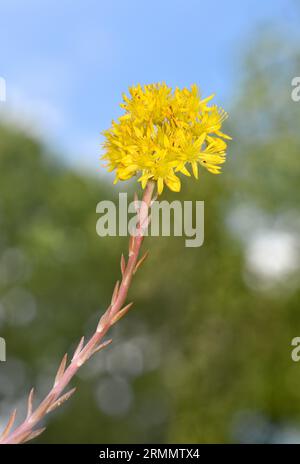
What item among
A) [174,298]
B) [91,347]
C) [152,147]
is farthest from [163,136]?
[174,298]

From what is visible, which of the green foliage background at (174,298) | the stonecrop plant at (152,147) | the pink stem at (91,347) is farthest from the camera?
the green foliage background at (174,298)

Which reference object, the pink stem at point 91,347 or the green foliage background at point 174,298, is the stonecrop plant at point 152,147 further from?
the green foliage background at point 174,298

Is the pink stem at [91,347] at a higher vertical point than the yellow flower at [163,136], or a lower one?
lower

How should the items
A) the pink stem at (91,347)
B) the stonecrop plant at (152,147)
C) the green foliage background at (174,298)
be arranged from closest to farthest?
1. the pink stem at (91,347)
2. the stonecrop plant at (152,147)
3. the green foliage background at (174,298)

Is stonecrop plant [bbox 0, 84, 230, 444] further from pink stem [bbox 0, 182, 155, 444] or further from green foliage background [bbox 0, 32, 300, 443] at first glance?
green foliage background [bbox 0, 32, 300, 443]

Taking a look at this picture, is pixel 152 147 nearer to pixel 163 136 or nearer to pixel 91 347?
pixel 163 136

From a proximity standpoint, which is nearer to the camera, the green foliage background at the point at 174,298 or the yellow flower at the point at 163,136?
the yellow flower at the point at 163,136

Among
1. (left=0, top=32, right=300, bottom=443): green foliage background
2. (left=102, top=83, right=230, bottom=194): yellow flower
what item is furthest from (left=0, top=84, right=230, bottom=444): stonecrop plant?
→ (left=0, top=32, right=300, bottom=443): green foliage background

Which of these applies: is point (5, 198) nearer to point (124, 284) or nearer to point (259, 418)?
point (259, 418)

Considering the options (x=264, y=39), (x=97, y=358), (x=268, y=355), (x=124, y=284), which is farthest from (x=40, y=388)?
(x=124, y=284)

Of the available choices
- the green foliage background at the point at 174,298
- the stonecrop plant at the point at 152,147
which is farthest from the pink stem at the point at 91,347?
the green foliage background at the point at 174,298
